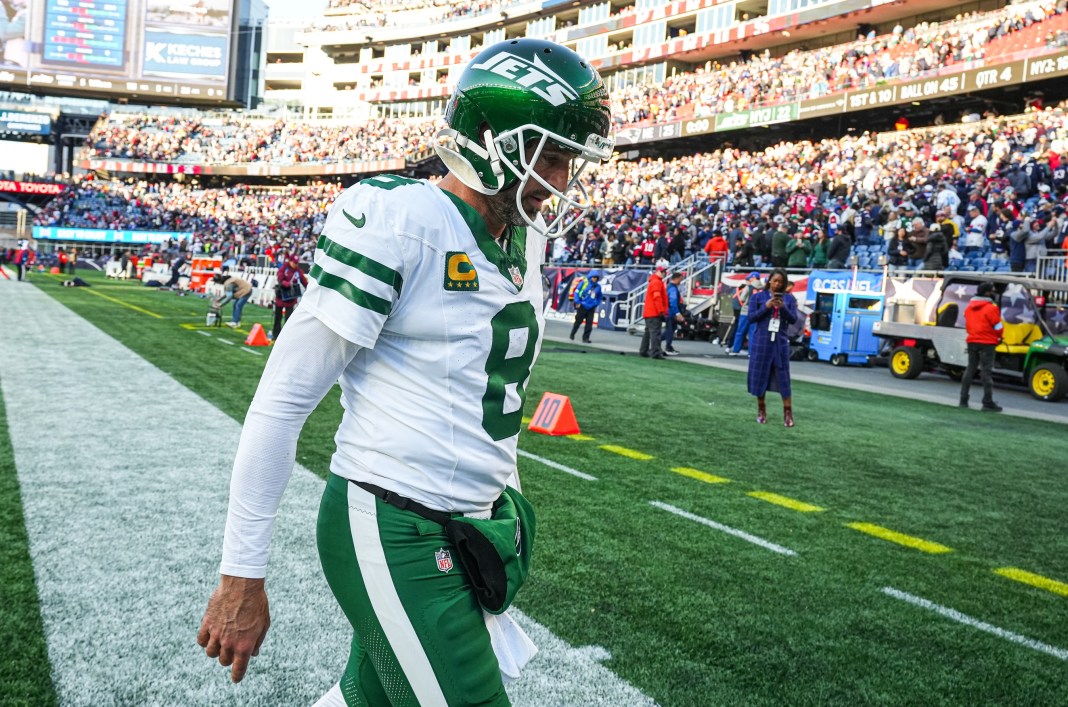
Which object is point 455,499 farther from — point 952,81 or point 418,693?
point 952,81

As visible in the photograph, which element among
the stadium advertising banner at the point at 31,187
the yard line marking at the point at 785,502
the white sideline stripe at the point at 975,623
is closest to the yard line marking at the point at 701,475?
the yard line marking at the point at 785,502

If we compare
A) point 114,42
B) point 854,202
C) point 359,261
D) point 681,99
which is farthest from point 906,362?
point 114,42

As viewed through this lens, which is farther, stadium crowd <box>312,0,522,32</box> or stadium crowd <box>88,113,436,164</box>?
stadium crowd <box>88,113,436,164</box>

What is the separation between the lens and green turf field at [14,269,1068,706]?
3.62 meters

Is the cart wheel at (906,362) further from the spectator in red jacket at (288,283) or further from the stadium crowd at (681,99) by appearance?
the spectator in red jacket at (288,283)

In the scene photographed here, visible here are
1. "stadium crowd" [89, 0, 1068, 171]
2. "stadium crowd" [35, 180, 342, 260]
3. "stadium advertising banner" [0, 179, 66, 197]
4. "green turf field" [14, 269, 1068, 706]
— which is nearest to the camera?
"green turf field" [14, 269, 1068, 706]

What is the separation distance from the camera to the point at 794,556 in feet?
17.1

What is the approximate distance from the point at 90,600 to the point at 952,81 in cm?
2996

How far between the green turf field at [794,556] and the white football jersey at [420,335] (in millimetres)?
1806

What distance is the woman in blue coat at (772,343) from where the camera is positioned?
10203 mm

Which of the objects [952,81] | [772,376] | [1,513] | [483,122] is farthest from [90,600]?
[952,81]

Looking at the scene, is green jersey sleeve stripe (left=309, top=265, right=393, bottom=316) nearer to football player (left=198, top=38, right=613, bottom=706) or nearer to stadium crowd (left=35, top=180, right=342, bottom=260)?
football player (left=198, top=38, right=613, bottom=706)

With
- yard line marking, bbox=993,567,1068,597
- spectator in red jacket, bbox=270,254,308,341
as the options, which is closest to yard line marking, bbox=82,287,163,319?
spectator in red jacket, bbox=270,254,308,341

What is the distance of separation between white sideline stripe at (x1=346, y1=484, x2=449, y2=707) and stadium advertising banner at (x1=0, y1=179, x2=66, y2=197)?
2960 inches
